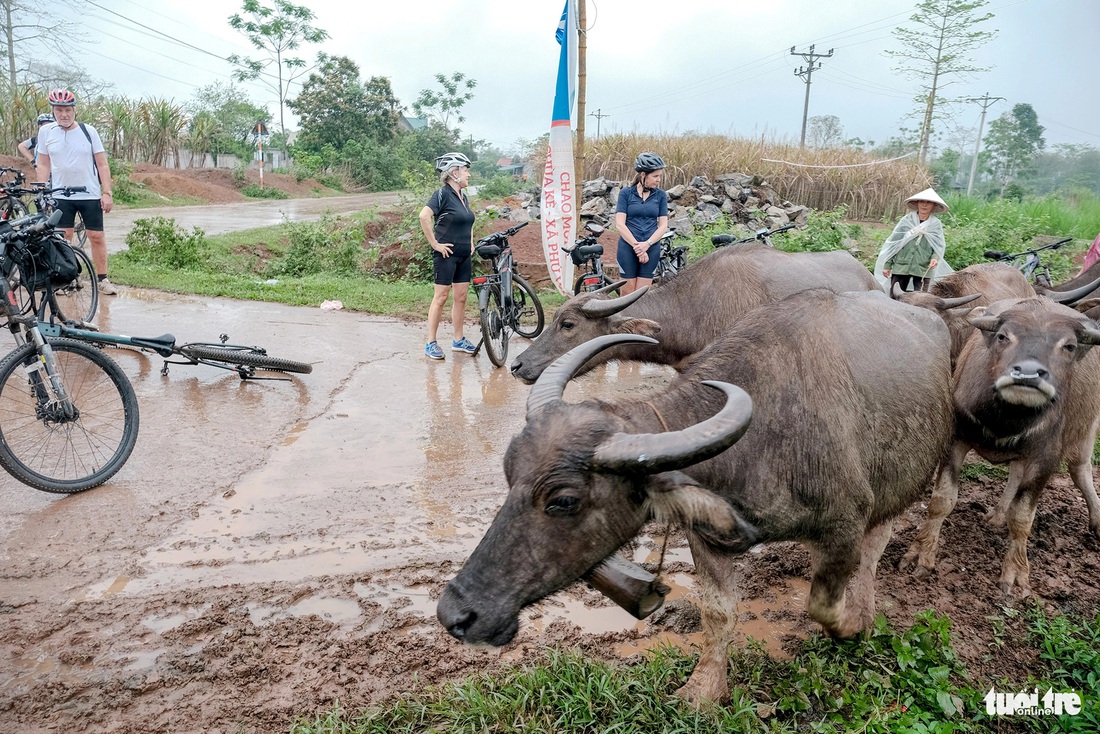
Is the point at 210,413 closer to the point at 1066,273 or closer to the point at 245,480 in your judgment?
the point at 245,480

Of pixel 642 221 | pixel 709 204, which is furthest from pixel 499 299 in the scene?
pixel 709 204

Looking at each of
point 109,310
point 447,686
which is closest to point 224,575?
point 447,686

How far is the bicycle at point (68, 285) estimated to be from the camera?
20.6ft

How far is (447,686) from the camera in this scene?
9.11 ft

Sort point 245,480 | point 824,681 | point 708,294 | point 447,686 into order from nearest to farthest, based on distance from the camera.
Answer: point 447,686
point 824,681
point 245,480
point 708,294

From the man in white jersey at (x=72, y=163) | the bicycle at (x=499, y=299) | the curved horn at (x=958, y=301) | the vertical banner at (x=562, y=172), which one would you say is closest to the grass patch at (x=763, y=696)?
the curved horn at (x=958, y=301)

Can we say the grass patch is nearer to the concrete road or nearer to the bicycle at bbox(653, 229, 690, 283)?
the bicycle at bbox(653, 229, 690, 283)

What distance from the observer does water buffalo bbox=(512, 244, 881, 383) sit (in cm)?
545

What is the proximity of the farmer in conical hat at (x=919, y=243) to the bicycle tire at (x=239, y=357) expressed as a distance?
6.16 metres

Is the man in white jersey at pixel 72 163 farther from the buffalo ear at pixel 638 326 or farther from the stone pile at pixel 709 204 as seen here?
the stone pile at pixel 709 204

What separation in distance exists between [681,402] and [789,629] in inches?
57.5

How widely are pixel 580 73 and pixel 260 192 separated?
26.7 meters

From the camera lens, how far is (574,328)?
18.6ft

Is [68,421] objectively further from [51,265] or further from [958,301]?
[958,301]
